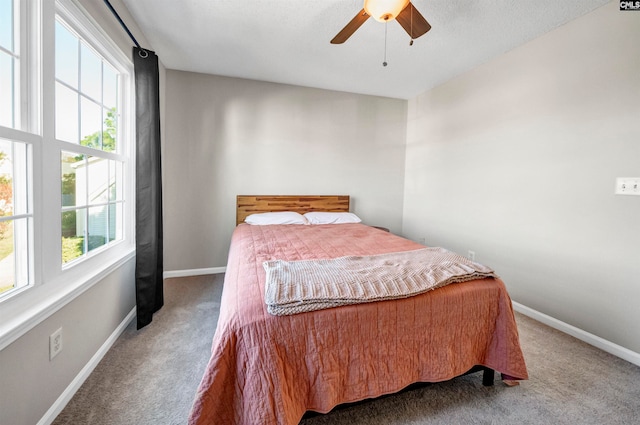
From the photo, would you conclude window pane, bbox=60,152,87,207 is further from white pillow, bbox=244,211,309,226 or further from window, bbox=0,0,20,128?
white pillow, bbox=244,211,309,226

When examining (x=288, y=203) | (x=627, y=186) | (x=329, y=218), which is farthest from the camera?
(x=288, y=203)

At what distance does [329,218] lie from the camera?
323cm

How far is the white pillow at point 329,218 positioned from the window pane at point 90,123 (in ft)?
6.70

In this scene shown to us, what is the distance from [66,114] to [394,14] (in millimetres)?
Answer: 1897

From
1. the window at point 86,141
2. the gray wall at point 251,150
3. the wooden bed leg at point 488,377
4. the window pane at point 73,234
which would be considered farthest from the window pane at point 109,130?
the wooden bed leg at point 488,377

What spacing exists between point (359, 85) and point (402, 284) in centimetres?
286

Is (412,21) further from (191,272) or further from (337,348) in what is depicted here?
(191,272)

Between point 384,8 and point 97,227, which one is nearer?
point 384,8

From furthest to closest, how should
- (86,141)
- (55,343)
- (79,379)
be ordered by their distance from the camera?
(86,141) < (79,379) < (55,343)

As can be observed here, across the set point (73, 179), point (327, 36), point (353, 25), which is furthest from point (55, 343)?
point (327, 36)

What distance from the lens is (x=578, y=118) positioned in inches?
80.3

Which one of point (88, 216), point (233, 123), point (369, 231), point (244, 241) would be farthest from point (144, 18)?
point (369, 231)

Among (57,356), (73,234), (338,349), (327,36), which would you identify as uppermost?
(327,36)

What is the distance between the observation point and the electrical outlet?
122 centimetres
